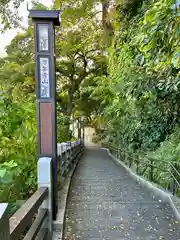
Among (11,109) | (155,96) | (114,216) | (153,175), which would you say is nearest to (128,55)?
(155,96)

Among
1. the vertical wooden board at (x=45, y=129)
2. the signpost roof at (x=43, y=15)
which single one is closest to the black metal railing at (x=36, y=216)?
the vertical wooden board at (x=45, y=129)

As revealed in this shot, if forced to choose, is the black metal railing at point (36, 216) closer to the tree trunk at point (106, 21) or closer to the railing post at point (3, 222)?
the railing post at point (3, 222)

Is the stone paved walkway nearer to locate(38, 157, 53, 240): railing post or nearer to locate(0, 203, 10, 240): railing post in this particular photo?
locate(38, 157, 53, 240): railing post

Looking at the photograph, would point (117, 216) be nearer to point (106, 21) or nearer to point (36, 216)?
point (36, 216)

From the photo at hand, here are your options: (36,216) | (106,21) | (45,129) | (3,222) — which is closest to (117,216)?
(36,216)

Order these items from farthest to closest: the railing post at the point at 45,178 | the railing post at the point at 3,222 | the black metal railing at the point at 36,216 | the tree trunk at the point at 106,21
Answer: the tree trunk at the point at 106,21 < the railing post at the point at 45,178 < the black metal railing at the point at 36,216 < the railing post at the point at 3,222

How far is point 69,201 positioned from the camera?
18.5 feet

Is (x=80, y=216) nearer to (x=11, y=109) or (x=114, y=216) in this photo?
(x=114, y=216)

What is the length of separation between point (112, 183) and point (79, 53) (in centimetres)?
1340

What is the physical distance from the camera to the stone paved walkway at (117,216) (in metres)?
3.97

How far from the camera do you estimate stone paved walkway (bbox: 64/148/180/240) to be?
156 inches

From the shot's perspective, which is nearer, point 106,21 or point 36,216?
point 36,216

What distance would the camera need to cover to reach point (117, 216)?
15.4 ft

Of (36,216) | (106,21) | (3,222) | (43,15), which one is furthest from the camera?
(106,21)
